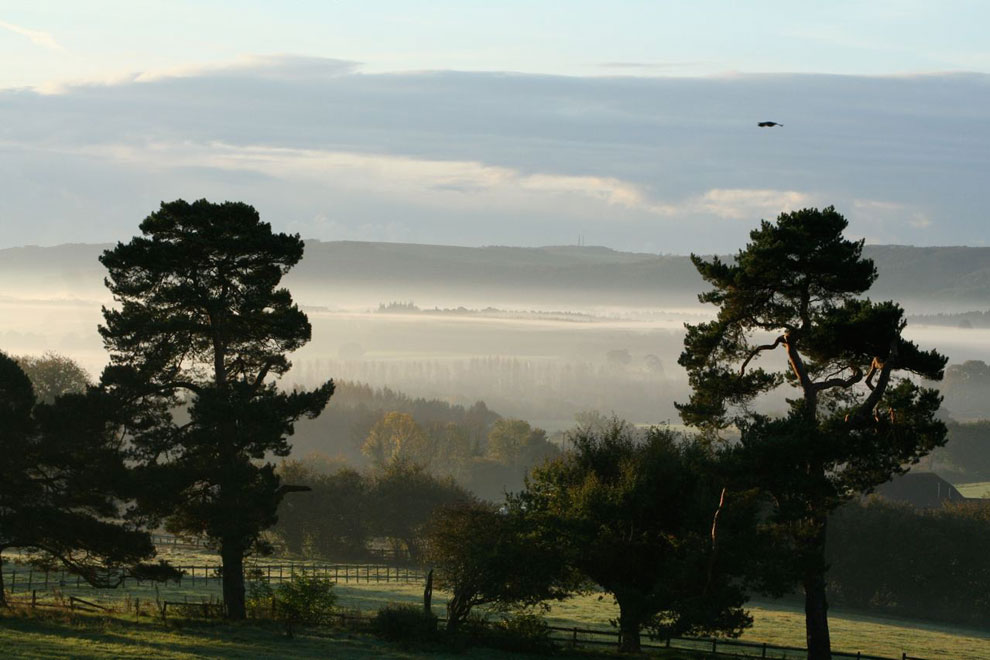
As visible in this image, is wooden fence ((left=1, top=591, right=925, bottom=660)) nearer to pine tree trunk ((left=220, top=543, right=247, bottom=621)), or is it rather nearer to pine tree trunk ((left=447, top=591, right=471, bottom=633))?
pine tree trunk ((left=220, top=543, right=247, bottom=621))

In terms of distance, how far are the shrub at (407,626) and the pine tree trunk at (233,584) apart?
17.7 feet

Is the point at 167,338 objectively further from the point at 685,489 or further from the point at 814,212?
the point at 814,212

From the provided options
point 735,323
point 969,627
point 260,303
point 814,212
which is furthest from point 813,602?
point 969,627

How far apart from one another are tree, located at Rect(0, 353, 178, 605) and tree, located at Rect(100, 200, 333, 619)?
127 cm

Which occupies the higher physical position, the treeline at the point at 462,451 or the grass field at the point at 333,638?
the treeline at the point at 462,451

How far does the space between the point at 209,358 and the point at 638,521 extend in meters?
17.5

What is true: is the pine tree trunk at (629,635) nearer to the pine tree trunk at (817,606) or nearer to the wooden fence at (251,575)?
the pine tree trunk at (817,606)

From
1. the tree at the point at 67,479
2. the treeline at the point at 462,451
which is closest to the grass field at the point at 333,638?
the tree at the point at 67,479

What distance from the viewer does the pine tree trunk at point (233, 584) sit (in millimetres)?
46531

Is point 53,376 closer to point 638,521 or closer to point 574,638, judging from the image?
point 574,638

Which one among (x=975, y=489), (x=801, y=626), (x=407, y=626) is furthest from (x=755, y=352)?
(x=975, y=489)

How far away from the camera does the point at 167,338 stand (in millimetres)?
45938

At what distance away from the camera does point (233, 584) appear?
4700 cm

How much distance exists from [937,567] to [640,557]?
52364 millimetres
